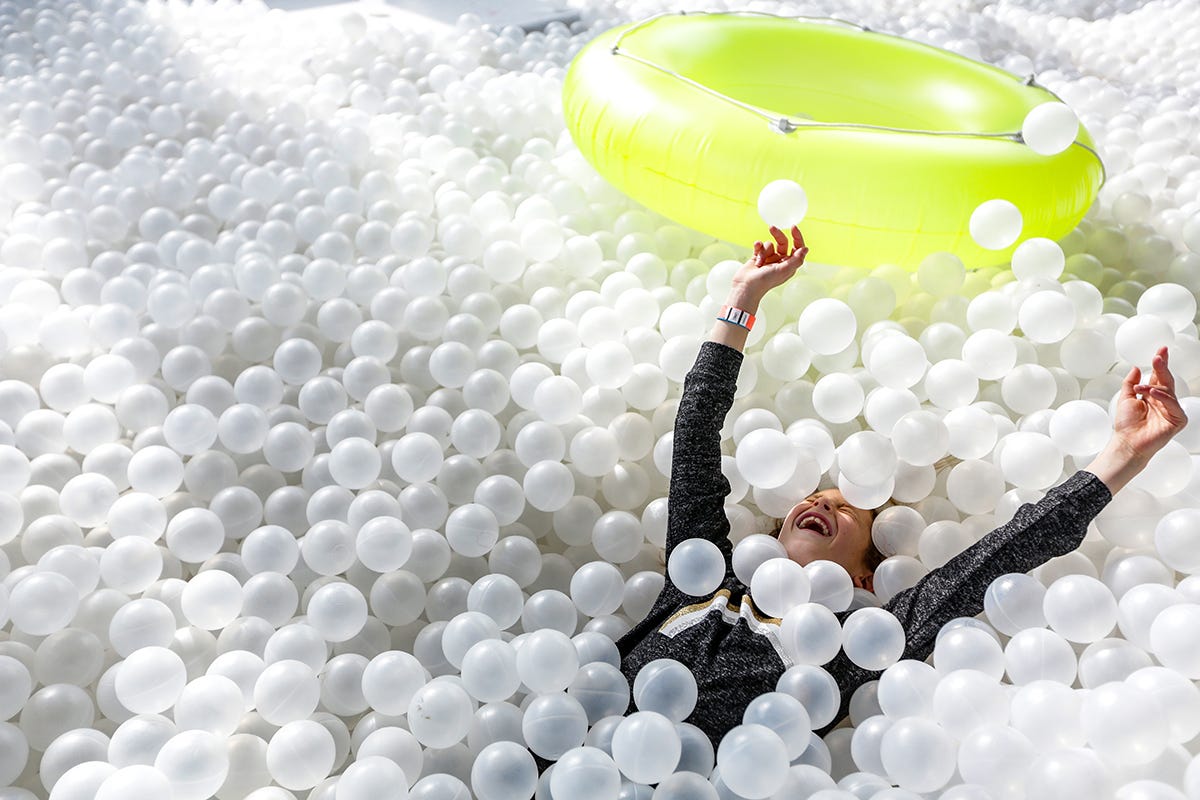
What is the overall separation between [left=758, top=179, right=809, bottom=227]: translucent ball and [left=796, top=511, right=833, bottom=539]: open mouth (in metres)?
0.48

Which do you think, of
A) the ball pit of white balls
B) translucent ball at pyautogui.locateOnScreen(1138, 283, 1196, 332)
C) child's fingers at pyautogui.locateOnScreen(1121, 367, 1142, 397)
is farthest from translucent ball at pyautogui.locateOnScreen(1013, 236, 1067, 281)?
A: child's fingers at pyautogui.locateOnScreen(1121, 367, 1142, 397)

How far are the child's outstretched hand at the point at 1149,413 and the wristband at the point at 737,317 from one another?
50cm

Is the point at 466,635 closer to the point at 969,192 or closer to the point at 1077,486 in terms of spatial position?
the point at 1077,486

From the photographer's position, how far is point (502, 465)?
1.55 m

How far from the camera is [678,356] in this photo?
1.61 m

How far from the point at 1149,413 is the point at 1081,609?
30cm

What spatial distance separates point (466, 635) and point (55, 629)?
0.52 m

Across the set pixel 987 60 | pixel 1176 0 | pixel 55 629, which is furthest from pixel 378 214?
pixel 1176 0

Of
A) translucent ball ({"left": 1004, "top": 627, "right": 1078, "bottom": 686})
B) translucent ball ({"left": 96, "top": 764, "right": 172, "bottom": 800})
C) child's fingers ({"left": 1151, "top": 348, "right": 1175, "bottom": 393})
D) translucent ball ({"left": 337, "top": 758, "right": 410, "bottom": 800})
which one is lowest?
translucent ball ({"left": 337, "top": 758, "right": 410, "bottom": 800})

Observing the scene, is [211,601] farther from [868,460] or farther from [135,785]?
[868,460]

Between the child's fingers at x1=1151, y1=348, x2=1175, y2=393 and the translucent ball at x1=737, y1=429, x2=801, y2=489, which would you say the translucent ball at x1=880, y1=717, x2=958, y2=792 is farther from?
the child's fingers at x1=1151, y1=348, x2=1175, y2=393

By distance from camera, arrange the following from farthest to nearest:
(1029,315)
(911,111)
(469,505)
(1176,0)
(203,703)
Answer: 1. (1176,0)
2. (911,111)
3. (1029,315)
4. (469,505)
5. (203,703)

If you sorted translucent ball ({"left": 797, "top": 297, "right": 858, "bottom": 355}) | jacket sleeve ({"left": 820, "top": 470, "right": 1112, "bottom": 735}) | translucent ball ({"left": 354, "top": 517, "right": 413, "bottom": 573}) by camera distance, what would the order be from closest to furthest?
jacket sleeve ({"left": 820, "top": 470, "right": 1112, "bottom": 735}) < translucent ball ({"left": 354, "top": 517, "right": 413, "bottom": 573}) < translucent ball ({"left": 797, "top": 297, "right": 858, "bottom": 355})

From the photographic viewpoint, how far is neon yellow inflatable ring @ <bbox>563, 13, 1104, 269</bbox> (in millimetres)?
1696
